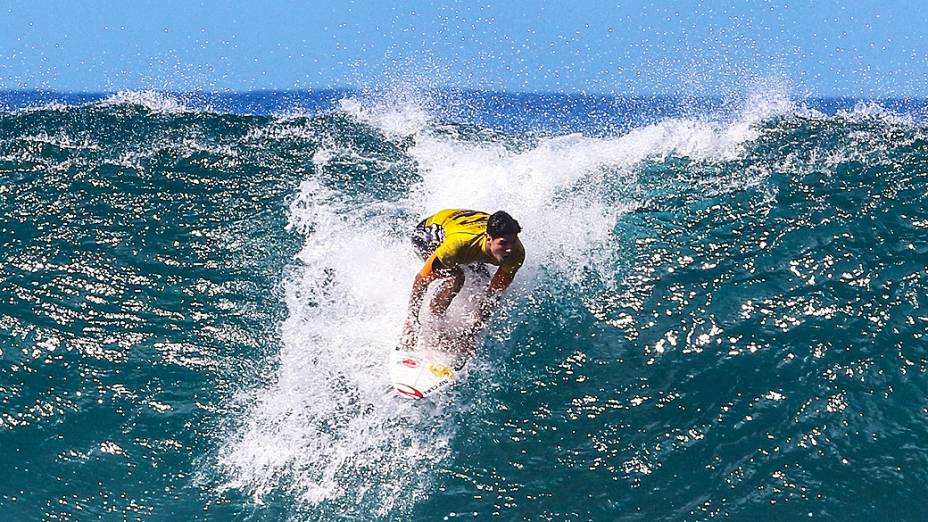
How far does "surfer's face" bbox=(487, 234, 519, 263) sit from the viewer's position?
19.4ft

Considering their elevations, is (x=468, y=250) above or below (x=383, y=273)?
below

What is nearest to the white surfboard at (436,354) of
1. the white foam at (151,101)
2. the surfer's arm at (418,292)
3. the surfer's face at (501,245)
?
the surfer's arm at (418,292)

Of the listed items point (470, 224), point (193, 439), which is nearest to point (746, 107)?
point (470, 224)

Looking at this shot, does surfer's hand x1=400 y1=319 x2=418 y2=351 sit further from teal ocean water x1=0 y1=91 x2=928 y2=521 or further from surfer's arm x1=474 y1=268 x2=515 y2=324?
surfer's arm x1=474 y1=268 x2=515 y2=324

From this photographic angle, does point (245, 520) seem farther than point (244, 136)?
Result: No

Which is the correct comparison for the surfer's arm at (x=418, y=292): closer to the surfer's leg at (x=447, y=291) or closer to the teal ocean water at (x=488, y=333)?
the surfer's leg at (x=447, y=291)

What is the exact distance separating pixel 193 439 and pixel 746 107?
7.52 metres

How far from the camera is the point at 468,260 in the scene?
6340 millimetres

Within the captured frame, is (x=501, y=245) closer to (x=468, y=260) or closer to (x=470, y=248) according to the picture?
(x=470, y=248)

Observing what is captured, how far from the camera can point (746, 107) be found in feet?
33.1

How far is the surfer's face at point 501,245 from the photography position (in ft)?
19.4

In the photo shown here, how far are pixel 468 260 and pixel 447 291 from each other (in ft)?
1.07

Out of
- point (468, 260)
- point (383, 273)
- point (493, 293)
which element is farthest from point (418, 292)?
point (383, 273)

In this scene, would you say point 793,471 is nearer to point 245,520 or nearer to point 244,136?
point 245,520
